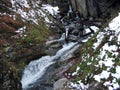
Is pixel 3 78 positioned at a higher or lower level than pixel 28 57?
lower

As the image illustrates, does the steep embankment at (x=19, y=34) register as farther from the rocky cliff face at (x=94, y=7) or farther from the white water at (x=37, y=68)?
the rocky cliff face at (x=94, y=7)

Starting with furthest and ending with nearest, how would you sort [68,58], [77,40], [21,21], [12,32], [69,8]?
1. [69,8]
2. [21,21]
3. [12,32]
4. [77,40]
5. [68,58]

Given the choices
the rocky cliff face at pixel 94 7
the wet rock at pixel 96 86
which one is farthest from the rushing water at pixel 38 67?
the rocky cliff face at pixel 94 7

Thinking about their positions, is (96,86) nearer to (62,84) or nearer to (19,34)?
(62,84)

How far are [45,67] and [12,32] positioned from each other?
6912 mm

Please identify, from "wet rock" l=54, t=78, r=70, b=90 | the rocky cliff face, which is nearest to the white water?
"wet rock" l=54, t=78, r=70, b=90

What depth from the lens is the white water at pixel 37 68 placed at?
1964cm

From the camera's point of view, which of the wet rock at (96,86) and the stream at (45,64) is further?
the stream at (45,64)

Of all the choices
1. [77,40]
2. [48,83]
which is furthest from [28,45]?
[48,83]

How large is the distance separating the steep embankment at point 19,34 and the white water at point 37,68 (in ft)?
1.58

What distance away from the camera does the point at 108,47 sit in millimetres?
16000

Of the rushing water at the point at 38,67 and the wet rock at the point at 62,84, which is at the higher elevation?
the rushing water at the point at 38,67

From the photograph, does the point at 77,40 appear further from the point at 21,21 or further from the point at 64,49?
the point at 21,21

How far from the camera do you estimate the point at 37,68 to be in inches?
816
